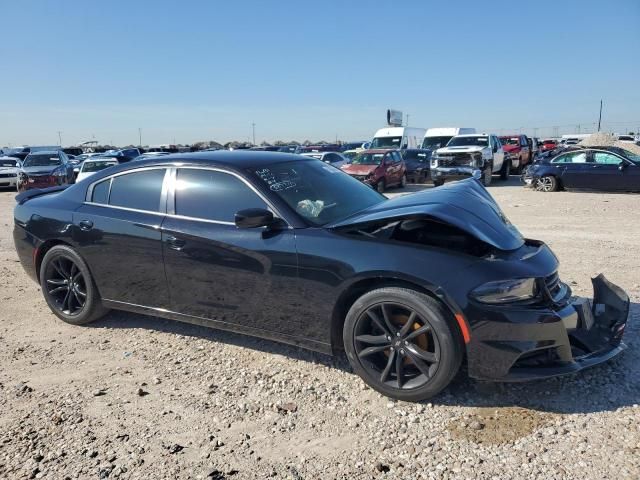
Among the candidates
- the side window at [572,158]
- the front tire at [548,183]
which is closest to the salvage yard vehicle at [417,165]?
the front tire at [548,183]

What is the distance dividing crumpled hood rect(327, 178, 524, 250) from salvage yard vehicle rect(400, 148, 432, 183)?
18.0 meters

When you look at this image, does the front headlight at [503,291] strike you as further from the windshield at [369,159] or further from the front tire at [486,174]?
the front tire at [486,174]

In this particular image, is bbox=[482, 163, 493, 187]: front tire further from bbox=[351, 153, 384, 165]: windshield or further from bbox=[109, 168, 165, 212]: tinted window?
bbox=[109, 168, 165, 212]: tinted window

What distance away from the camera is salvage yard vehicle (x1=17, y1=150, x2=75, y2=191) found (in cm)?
1902

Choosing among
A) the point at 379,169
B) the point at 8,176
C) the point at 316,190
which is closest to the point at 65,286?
the point at 316,190

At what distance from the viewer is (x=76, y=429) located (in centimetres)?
310

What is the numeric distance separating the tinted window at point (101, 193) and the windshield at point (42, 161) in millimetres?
18026

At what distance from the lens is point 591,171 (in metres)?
15.7

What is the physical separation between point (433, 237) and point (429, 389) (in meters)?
1.01

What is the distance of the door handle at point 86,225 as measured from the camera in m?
4.47

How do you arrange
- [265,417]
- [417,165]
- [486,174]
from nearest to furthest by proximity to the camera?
[265,417]
[486,174]
[417,165]

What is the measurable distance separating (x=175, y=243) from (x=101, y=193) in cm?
116

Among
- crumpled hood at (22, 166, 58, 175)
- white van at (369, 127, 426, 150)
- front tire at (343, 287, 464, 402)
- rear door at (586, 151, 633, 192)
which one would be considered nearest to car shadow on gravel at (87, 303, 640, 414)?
front tire at (343, 287, 464, 402)

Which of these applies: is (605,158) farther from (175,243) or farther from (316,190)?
(175,243)
